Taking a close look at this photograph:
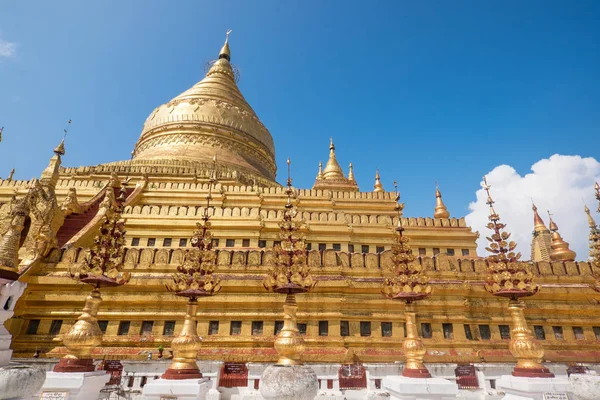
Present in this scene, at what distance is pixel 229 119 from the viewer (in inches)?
1436

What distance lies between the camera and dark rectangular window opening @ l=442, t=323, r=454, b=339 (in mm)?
12879

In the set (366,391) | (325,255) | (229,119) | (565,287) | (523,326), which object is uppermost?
(229,119)

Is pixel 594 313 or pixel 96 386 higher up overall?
pixel 594 313

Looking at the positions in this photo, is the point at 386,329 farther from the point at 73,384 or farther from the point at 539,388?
the point at 73,384

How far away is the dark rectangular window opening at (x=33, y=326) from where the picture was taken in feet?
39.4

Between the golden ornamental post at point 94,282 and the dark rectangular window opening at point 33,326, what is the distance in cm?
545

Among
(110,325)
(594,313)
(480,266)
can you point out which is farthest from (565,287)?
(110,325)

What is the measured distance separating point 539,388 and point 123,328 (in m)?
12.8

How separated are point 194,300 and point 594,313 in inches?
617

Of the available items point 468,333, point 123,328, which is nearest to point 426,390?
point 468,333

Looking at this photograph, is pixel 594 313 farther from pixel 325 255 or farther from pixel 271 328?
pixel 271 328

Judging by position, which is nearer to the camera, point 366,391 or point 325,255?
point 366,391

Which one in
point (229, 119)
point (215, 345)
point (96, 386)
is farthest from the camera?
point (229, 119)

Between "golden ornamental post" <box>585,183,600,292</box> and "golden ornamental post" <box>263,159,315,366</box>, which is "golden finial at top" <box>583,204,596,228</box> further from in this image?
"golden ornamental post" <box>263,159,315,366</box>
